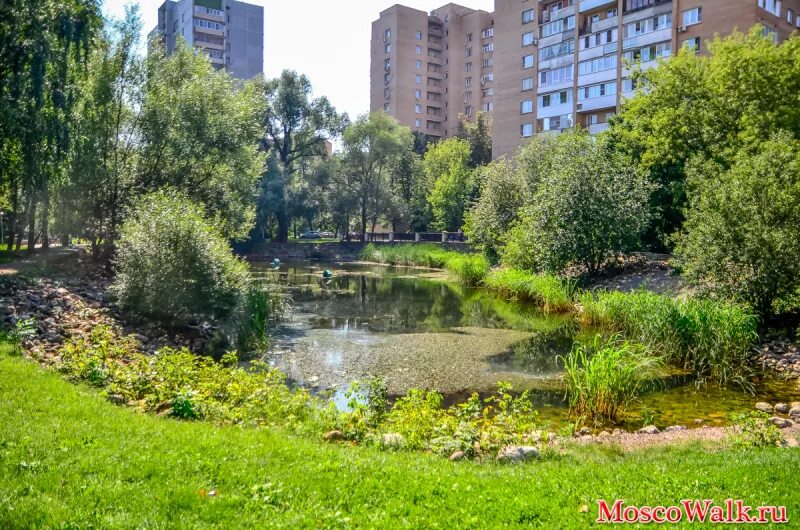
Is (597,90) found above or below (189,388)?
above

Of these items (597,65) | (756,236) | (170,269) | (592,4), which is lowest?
(170,269)

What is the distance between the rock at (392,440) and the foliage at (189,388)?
1.20 meters

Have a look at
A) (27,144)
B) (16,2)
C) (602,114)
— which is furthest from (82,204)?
(602,114)

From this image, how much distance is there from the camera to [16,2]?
1598cm

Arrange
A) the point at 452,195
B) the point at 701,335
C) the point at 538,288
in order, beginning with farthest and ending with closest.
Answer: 1. the point at 452,195
2. the point at 538,288
3. the point at 701,335

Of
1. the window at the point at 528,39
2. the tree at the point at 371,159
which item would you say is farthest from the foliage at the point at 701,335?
the window at the point at 528,39

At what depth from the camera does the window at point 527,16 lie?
6419cm

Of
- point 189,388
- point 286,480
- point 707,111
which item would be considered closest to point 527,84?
point 707,111

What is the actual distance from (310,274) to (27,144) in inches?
1130

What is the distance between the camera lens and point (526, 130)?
205 feet

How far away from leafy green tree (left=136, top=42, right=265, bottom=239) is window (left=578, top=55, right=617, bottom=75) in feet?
119

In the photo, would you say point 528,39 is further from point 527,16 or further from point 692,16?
point 692,16

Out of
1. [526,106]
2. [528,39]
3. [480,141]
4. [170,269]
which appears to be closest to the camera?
[170,269]

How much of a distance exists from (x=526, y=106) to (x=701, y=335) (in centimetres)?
5185
